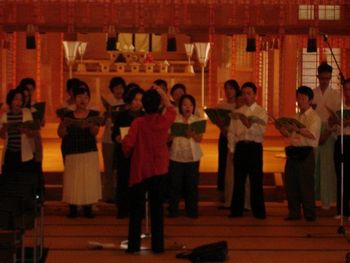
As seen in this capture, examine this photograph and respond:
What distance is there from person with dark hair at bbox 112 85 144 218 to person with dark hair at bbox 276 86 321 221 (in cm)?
141

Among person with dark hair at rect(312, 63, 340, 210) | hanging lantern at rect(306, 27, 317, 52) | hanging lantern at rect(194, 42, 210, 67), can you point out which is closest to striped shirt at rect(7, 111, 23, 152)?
person with dark hair at rect(312, 63, 340, 210)

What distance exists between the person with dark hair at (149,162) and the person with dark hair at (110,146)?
215 cm

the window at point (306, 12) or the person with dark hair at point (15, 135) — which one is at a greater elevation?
the window at point (306, 12)

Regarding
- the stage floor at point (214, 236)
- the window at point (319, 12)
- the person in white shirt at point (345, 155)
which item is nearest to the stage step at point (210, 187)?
the stage floor at point (214, 236)

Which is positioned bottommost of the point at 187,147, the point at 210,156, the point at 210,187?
the point at 210,187

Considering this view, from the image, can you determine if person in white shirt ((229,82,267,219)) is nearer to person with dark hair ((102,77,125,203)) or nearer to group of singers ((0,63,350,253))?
group of singers ((0,63,350,253))

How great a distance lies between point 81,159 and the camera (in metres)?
8.91

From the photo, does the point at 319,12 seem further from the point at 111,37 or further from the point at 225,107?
the point at 225,107

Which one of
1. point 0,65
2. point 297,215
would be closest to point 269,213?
point 297,215

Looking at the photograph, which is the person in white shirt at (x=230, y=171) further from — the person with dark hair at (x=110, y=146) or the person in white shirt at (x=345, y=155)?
the person with dark hair at (x=110, y=146)

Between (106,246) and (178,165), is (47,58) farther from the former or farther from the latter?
(106,246)

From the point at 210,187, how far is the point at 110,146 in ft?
4.90

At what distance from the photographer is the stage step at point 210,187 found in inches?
405

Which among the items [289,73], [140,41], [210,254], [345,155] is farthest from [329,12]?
[210,254]
